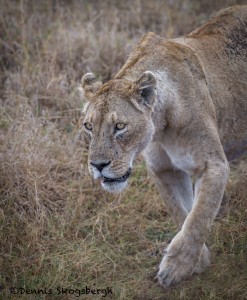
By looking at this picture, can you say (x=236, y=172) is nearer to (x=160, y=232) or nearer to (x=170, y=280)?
(x=160, y=232)

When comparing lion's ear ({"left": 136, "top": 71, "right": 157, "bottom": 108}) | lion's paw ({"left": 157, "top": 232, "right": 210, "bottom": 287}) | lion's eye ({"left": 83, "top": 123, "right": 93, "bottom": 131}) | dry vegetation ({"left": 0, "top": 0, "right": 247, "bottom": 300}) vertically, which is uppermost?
lion's ear ({"left": 136, "top": 71, "right": 157, "bottom": 108})

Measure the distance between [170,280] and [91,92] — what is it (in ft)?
5.18

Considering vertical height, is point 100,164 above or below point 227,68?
below

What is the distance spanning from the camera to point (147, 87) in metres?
4.59

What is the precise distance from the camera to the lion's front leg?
4617 millimetres

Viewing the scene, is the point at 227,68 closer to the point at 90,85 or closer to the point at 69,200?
the point at 90,85

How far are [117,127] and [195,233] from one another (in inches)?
39.1

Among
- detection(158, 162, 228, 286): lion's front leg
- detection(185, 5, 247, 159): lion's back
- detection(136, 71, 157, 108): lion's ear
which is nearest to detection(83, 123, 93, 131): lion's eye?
detection(136, 71, 157, 108): lion's ear

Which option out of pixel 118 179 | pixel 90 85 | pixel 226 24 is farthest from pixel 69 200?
pixel 226 24

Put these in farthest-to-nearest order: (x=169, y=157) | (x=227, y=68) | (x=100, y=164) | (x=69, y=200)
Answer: (x=69, y=200)
(x=227, y=68)
(x=169, y=157)
(x=100, y=164)

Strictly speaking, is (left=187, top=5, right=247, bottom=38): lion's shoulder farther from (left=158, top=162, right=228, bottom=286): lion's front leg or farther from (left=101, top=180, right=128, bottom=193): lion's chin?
(left=101, top=180, right=128, bottom=193): lion's chin

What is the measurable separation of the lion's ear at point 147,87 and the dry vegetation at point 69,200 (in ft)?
4.83

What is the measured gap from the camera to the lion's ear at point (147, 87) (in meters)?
4.55

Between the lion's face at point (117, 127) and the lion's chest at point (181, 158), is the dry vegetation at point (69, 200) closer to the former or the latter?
the lion's chest at point (181, 158)
